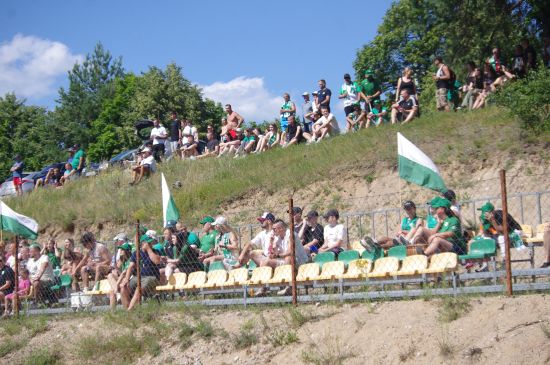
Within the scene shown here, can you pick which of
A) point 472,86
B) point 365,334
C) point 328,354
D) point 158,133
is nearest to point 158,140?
point 158,133

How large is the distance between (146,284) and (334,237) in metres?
3.43

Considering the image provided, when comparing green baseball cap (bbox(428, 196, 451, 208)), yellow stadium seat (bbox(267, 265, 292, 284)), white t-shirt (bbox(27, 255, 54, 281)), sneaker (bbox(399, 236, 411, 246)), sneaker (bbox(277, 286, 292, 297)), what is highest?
green baseball cap (bbox(428, 196, 451, 208))

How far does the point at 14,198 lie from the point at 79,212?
5.28 metres

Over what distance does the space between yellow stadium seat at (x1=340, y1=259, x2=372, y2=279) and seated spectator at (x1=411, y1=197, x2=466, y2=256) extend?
2.61 ft

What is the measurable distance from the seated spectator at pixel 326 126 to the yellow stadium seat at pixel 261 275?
1079 cm

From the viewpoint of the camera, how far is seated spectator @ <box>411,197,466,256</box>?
42.2ft

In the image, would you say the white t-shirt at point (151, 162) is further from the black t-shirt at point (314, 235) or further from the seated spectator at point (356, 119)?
the black t-shirt at point (314, 235)

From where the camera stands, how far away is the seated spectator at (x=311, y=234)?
15492mm

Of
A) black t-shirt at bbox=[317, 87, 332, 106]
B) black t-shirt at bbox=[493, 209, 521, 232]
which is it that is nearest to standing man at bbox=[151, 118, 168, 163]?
black t-shirt at bbox=[317, 87, 332, 106]

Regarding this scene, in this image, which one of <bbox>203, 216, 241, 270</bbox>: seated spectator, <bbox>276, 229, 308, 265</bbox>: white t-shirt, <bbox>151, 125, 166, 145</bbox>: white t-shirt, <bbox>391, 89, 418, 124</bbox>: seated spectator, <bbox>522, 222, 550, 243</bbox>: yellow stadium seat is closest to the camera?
<bbox>522, 222, 550, 243</bbox>: yellow stadium seat

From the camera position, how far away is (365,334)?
11844 mm

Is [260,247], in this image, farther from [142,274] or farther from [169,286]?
[142,274]

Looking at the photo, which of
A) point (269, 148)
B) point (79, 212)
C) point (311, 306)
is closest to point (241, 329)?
point (311, 306)

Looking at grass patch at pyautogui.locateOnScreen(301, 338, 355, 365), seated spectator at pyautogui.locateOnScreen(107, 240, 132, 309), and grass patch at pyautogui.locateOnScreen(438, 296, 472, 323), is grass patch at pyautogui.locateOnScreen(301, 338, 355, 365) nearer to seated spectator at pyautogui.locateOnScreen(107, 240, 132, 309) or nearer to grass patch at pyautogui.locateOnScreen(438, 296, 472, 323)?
grass patch at pyautogui.locateOnScreen(438, 296, 472, 323)
